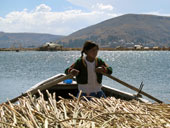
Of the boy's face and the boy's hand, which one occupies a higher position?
the boy's face

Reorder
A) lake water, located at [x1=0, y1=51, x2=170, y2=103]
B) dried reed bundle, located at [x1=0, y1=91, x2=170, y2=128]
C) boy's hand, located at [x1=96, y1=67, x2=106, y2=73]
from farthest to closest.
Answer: lake water, located at [x1=0, y1=51, x2=170, y2=103] → boy's hand, located at [x1=96, y1=67, x2=106, y2=73] → dried reed bundle, located at [x1=0, y1=91, x2=170, y2=128]

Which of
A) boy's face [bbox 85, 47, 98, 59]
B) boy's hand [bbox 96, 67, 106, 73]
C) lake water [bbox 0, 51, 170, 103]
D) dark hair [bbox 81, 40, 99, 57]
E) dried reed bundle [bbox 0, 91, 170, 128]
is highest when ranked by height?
dark hair [bbox 81, 40, 99, 57]

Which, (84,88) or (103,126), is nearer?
(103,126)

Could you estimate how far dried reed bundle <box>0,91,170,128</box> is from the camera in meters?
2.39

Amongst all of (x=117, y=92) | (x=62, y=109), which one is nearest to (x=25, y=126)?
(x=62, y=109)

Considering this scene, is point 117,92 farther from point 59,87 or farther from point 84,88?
point 84,88

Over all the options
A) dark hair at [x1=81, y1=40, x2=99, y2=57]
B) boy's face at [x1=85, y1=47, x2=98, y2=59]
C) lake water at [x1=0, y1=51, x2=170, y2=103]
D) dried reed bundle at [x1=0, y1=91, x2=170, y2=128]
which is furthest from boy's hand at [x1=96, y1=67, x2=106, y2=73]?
dried reed bundle at [x1=0, y1=91, x2=170, y2=128]

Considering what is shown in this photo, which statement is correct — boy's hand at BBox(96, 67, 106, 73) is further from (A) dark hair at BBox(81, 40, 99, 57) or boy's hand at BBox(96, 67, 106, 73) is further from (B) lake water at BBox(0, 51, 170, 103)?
(B) lake water at BBox(0, 51, 170, 103)

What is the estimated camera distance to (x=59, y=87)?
28.8 feet

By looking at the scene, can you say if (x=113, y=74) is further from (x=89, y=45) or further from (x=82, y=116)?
(x=82, y=116)

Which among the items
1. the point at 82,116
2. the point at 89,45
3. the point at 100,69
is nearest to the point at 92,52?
the point at 89,45

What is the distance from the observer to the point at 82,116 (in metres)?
2.65

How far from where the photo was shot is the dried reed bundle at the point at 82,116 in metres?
2.39

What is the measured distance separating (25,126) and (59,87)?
6388 mm
